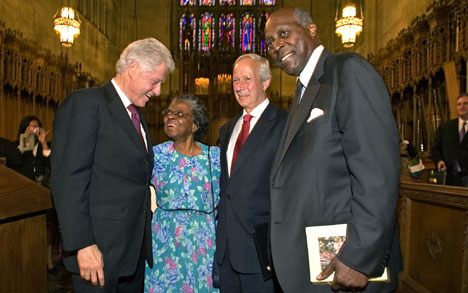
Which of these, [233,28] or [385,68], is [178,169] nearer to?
[385,68]

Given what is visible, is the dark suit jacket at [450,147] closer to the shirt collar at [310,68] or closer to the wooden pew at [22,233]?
the shirt collar at [310,68]

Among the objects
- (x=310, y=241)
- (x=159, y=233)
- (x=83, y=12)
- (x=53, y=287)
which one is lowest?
(x=53, y=287)

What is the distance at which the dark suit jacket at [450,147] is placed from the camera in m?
5.25

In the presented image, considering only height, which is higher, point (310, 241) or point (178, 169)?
point (178, 169)

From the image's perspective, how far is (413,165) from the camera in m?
5.39

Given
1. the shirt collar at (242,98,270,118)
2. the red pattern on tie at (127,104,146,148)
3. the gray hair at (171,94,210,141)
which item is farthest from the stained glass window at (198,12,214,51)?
the red pattern on tie at (127,104,146,148)

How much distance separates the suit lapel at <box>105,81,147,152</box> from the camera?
2025mm

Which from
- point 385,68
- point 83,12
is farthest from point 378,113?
point 83,12

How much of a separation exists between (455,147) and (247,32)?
15.7 m

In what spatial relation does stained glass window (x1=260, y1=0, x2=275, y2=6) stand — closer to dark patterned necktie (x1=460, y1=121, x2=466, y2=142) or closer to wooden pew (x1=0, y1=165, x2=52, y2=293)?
dark patterned necktie (x1=460, y1=121, x2=466, y2=142)

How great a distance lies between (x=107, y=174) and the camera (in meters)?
1.96

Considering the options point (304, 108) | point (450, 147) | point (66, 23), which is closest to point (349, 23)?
point (450, 147)

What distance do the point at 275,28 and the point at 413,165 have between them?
4.15 meters

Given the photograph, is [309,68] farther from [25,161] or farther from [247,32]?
[247,32]
